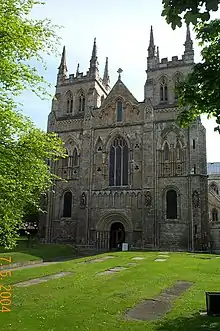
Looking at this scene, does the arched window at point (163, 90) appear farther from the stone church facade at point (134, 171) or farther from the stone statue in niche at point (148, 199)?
the stone statue in niche at point (148, 199)

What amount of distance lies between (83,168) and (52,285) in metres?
25.5

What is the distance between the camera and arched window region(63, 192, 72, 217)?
38.2 meters

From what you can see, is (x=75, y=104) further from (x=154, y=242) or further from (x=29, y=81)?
(x=29, y=81)

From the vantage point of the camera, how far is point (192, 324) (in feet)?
24.6

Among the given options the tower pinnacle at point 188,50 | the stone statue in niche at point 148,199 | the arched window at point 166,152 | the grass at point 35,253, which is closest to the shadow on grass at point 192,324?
the grass at point 35,253

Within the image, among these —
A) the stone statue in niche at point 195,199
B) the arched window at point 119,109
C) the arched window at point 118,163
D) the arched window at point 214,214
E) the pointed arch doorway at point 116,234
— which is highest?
the arched window at point 119,109

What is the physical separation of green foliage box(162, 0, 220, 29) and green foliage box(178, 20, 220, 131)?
83.9 inches

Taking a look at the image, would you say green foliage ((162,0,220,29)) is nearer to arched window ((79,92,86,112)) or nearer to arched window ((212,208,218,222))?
arched window ((79,92,86,112))

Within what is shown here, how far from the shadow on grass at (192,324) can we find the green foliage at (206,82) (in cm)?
466

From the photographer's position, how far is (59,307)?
355 inches

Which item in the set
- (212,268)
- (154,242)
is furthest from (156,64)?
(212,268)

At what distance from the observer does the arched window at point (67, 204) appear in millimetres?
38219
